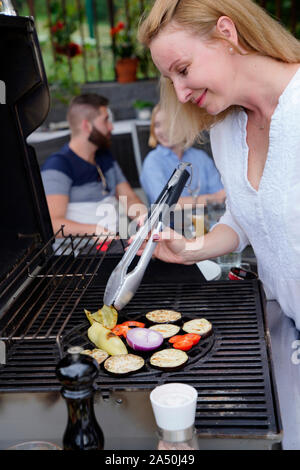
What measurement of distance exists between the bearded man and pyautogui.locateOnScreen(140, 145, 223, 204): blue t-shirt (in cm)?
14

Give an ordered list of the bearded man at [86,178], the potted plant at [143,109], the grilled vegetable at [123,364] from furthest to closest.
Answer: the potted plant at [143,109]
the bearded man at [86,178]
the grilled vegetable at [123,364]

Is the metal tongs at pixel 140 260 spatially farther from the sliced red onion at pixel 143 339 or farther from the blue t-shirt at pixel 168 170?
the blue t-shirt at pixel 168 170

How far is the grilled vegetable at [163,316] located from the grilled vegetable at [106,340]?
13 cm

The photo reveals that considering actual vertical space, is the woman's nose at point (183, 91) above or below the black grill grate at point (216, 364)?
above

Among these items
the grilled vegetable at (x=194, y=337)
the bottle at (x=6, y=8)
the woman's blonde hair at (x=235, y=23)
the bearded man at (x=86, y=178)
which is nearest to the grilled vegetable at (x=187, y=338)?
the grilled vegetable at (x=194, y=337)

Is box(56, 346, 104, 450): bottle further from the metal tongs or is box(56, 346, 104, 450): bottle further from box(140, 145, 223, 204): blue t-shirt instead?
box(140, 145, 223, 204): blue t-shirt

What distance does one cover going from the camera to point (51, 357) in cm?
101

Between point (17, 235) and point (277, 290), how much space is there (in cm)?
→ 68

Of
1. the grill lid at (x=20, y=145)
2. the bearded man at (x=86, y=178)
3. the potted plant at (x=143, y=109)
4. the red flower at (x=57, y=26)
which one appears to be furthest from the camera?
the red flower at (x=57, y=26)

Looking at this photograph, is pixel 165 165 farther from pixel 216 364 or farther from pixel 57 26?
pixel 57 26

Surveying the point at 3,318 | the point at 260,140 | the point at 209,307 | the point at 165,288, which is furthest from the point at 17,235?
the point at 260,140

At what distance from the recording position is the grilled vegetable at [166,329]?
1063mm

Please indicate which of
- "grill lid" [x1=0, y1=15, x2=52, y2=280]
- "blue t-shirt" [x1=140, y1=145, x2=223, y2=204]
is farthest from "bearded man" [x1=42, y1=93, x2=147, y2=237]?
"grill lid" [x1=0, y1=15, x2=52, y2=280]
